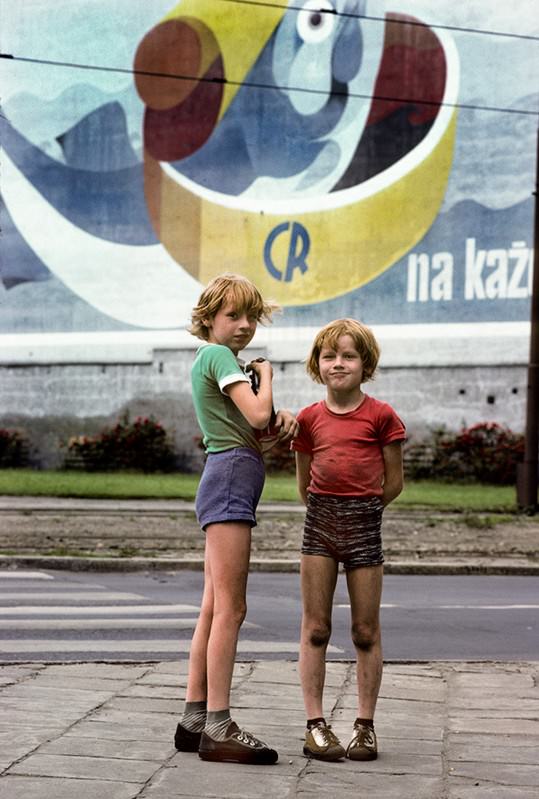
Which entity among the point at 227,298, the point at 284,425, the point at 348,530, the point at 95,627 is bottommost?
the point at 95,627

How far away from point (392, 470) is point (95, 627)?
4.62 metres

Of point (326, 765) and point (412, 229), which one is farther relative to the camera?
point (412, 229)

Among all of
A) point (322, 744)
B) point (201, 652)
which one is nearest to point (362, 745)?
point (322, 744)

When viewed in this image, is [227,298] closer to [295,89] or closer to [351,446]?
[351,446]

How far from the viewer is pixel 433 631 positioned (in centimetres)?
930

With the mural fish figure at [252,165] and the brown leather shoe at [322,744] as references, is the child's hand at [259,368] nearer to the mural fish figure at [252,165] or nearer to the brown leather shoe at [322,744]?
the brown leather shoe at [322,744]

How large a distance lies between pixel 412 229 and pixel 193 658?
1006 inches

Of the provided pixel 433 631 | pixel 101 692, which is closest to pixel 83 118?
pixel 433 631

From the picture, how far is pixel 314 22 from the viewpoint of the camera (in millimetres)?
31000

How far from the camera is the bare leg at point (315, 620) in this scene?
5039 millimetres

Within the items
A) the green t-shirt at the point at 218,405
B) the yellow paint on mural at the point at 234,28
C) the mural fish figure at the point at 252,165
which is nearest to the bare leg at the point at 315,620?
the green t-shirt at the point at 218,405

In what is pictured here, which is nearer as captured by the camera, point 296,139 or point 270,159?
point 296,139

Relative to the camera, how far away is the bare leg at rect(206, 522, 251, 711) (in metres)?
4.88

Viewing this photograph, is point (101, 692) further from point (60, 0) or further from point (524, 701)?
point (60, 0)
